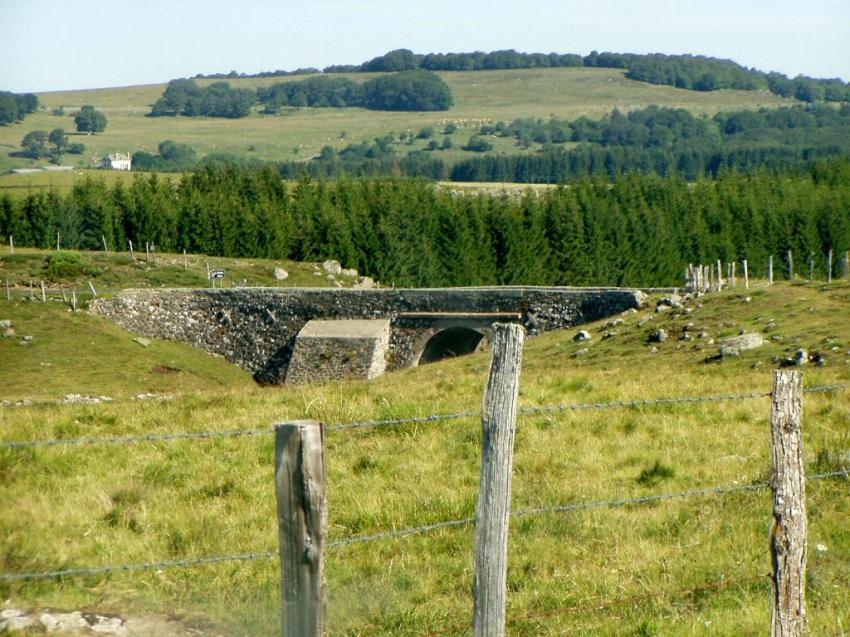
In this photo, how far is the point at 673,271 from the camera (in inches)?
2475

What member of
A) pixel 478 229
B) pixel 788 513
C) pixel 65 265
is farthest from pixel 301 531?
pixel 478 229

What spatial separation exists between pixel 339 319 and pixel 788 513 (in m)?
43.1

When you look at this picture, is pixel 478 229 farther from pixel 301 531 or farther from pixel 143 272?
pixel 301 531

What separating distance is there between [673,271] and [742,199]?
738cm

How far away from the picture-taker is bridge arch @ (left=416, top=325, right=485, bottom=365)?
49.8 m

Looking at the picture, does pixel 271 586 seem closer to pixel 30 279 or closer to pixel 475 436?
pixel 475 436

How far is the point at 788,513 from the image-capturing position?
6.23 meters

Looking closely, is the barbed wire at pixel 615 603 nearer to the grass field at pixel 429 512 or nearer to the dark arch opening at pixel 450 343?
the grass field at pixel 429 512

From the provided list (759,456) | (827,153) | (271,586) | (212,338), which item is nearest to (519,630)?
(271,586)

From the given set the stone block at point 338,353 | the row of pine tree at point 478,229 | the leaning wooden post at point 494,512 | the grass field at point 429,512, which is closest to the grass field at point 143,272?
the row of pine tree at point 478,229

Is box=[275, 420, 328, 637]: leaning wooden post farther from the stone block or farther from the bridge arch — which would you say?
the bridge arch

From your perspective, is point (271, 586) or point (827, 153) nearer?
point (271, 586)

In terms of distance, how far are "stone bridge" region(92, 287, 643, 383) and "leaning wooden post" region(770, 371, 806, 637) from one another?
119ft

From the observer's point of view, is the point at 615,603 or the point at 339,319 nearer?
the point at 615,603
